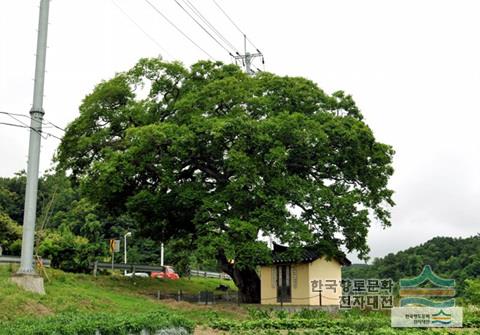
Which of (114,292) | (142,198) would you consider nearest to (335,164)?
(142,198)

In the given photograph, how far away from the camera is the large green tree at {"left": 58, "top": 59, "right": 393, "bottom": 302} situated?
72.6 ft

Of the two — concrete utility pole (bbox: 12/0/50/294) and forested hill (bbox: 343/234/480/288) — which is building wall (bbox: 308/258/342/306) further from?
concrete utility pole (bbox: 12/0/50/294)

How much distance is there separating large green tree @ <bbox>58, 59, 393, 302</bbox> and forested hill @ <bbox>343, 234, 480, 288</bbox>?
10678 mm

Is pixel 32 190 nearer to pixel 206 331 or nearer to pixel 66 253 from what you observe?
Answer: pixel 206 331

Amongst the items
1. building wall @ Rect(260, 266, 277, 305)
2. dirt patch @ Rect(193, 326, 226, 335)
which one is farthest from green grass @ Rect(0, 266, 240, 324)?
building wall @ Rect(260, 266, 277, 305)

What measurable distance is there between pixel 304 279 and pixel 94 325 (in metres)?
15.7

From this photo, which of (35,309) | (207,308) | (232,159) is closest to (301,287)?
(207,308)

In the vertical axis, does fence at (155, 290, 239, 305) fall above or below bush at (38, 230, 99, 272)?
below

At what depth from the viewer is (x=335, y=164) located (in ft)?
80.6

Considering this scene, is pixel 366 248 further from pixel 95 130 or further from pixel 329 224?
pixel 95 130

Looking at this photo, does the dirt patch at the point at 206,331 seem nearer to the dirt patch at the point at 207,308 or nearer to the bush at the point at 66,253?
the dirt patch at the point at 207,308

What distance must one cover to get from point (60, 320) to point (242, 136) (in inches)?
490

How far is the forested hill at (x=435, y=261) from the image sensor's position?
3378 cm

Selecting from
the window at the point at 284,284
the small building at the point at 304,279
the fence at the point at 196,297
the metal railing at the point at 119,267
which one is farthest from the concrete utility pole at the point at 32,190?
the window at the point at 284,284
